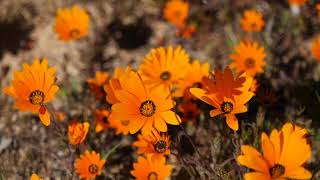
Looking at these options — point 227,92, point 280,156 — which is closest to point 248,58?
point 227,92

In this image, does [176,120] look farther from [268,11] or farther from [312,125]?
[268,11]

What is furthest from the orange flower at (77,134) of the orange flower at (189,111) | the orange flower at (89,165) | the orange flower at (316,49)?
the orange flower at (316,49)

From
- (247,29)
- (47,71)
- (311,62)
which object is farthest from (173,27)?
(47,71)

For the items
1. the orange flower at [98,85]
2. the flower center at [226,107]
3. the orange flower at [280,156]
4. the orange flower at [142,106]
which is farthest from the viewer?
the orange flower at [98,85]

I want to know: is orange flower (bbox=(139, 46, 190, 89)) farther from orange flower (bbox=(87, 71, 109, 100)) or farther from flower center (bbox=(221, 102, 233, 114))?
flower center (bbox=(221, 102, 233, 114))

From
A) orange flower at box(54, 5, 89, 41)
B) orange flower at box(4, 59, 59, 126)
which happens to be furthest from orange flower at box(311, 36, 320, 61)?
orange flower at box(4, 59, 59, 126)

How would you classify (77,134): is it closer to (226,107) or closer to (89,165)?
(89,165)

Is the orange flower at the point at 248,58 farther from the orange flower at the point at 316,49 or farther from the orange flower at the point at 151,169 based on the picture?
the orange flower at the point at 151,169
